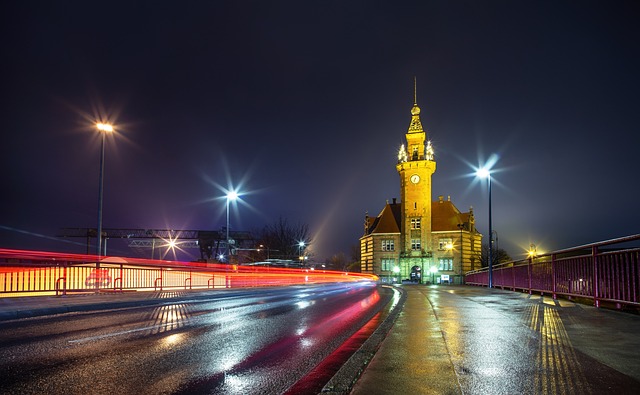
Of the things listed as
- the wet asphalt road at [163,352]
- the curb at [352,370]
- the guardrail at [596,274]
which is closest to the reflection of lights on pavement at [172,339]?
the wet asphalt road at [163,352]

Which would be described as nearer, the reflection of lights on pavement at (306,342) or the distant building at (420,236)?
the reflection of lights on pavement at (306,342)

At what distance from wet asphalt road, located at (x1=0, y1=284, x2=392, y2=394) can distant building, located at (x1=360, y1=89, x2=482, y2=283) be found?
2626 inches

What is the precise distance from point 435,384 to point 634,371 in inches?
76.8

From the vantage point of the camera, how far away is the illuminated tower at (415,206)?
77.5 m

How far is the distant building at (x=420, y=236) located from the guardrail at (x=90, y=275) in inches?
1825

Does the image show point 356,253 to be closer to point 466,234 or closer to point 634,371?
point 466,234

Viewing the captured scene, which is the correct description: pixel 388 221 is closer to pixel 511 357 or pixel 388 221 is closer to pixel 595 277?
pixel 595 277

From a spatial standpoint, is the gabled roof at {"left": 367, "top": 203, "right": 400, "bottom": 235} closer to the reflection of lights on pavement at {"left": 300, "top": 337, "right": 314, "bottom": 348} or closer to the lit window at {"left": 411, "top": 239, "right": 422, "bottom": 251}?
the lit window at {"left": 411, "top": 239, "right": 422, "bottom": 251}

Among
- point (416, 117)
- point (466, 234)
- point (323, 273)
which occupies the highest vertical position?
point (416, 117)

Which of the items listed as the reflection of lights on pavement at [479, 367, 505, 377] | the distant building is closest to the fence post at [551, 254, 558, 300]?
the reflection of lights on pavement at [479, 367, 505, 377]

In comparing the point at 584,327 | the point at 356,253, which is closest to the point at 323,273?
the point at 584,327

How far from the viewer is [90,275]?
1977cm

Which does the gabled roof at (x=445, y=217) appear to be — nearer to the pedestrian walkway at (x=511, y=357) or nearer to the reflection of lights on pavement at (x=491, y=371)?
the pedestrian walkway at (x=511, y=357)

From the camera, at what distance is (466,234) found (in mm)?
79438
